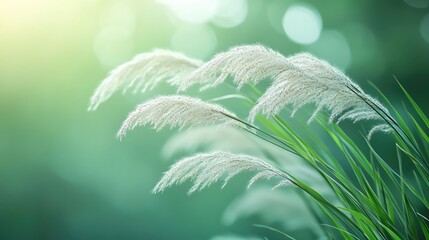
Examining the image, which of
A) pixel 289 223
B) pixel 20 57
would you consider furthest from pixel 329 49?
pixel 289 223

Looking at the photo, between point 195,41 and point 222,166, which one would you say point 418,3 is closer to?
point 195,41

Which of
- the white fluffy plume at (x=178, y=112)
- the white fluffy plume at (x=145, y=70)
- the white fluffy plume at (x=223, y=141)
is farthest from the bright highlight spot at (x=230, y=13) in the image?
the white fluffy plume at (x=178, y=112)

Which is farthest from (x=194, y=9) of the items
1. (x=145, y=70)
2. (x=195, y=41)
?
(x=145, y=70)

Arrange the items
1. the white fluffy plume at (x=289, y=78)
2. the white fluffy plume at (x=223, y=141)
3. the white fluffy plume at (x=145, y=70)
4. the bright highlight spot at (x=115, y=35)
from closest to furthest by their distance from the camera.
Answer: the white fluffy plume at (x=289, y=78)
the white fluffy plume at (x=145, y=70)
the white fluffy plume at (x=223, y=141)
the bright highlight spot at (x=115, y=35)

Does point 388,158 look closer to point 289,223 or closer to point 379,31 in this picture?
point 379,31

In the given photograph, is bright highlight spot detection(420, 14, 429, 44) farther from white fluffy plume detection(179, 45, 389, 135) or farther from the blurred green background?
white fluffy plume detection(179, 45, 389, 135)

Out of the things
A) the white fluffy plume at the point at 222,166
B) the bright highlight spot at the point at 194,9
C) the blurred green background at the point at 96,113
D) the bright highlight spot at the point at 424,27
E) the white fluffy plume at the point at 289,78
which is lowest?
the blurred green background at the point at 96,113

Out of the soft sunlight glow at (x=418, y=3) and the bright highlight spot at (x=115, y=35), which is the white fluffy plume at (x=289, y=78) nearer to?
the soft sunlight glow at (x=418, y=3)
